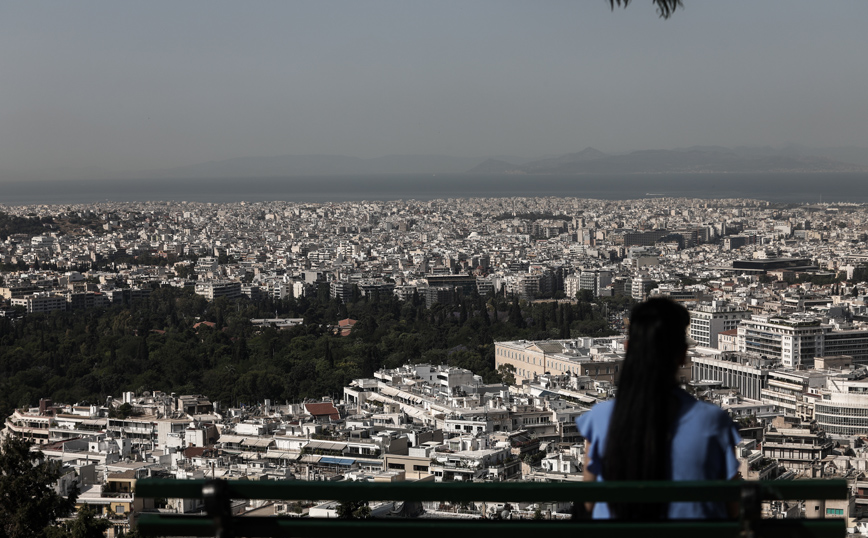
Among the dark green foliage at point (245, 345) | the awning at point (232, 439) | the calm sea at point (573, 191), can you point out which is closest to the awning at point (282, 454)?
the awning at point (232, 439)

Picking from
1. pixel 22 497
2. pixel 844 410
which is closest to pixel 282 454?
pixel 844 410

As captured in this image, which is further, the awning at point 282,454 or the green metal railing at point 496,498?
the awning at point 282,454

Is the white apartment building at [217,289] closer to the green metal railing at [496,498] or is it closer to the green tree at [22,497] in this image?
the green tree at [22,497]

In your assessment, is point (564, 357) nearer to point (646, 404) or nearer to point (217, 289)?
point (217, 289)

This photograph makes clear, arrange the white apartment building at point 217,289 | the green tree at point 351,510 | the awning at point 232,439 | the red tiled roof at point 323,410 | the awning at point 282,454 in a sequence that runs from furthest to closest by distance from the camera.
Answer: the white apartment building at point 217,289 → the red tiled roof at point 323,410 → the awning at point 232,439 → the awning at point 282,454 → the green tree at point 351,510

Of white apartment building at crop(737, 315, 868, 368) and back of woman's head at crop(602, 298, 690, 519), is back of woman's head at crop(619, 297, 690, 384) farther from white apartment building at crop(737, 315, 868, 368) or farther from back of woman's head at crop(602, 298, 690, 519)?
white apartment building at crop(737, 315, 868, 368)

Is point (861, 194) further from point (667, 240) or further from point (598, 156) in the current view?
point (598, 156)

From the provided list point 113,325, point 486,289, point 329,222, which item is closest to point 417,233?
point 329,222
